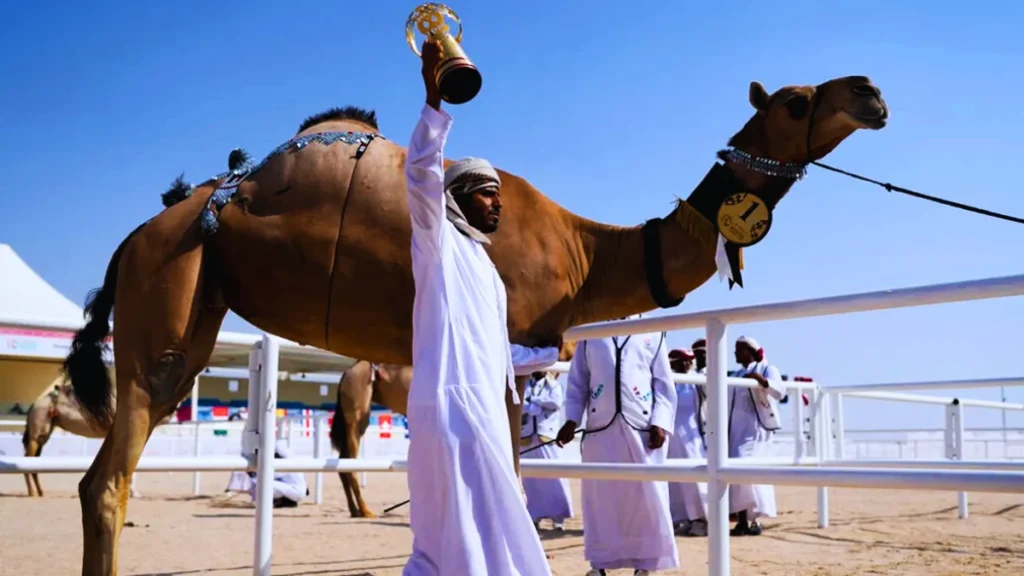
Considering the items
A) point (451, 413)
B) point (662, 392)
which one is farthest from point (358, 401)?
point (451, 413)

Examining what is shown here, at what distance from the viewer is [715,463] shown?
13.5 feet

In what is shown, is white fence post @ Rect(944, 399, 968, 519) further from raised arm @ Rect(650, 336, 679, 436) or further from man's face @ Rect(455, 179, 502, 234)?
man's face @ Rect(455, 179, 502, 234)

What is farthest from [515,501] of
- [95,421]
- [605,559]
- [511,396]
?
[605,559]

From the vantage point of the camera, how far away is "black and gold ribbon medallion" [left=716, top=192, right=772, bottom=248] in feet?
13.3

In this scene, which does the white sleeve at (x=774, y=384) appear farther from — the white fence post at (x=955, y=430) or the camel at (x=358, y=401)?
the camel at (x=358, y=401)

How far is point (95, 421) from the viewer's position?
4.38 metres

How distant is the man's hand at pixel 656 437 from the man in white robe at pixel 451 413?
3601 millimetres

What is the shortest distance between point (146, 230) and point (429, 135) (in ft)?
4.90

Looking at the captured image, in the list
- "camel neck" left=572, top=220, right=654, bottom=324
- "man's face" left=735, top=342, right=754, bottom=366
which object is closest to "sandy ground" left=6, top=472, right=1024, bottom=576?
"man's face" left=735, top=342, right=754, bottom=366

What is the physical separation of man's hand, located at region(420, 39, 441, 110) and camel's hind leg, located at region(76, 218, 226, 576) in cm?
130

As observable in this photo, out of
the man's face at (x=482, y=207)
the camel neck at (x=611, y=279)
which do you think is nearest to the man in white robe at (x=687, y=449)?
the camel neck at (x=611, y=279)

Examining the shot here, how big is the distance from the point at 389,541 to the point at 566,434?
2.72 m

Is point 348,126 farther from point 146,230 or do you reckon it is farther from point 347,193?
point 146,230

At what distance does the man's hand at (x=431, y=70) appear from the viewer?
3234 millimetres
